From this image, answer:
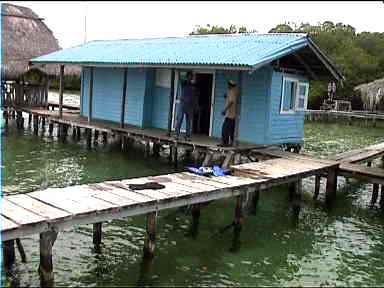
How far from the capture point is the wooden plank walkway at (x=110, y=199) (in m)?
5.16

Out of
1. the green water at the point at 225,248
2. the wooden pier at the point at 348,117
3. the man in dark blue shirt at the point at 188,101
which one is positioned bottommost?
the green water at the point at 225,248

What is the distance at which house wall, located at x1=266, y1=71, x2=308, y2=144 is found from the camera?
11758 mm

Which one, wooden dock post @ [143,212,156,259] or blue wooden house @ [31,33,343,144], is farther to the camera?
blue wooden house @ [31,33,343,144]

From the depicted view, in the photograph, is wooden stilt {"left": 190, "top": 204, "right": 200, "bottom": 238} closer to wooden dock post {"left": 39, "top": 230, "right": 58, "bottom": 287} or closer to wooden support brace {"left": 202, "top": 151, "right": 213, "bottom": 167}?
wooden support brace {"left": 202, "top": 151, "right": 213, "bottom": 167}

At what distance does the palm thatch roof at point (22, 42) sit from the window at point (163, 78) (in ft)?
24.2

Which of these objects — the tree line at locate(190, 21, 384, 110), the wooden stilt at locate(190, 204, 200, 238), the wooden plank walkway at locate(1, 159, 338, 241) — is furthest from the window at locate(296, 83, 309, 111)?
the tree line at locate(190, 21, 384, 110)

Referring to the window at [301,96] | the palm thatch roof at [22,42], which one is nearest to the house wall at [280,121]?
the window at [301,96]

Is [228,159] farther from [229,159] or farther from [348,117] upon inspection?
[348,117]

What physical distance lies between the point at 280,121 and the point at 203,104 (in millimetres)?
2629

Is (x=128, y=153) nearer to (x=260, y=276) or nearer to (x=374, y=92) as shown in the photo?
(x=260, y=276)

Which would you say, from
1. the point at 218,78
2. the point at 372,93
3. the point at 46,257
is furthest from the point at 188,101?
the point at 372,93

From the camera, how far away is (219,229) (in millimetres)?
8141

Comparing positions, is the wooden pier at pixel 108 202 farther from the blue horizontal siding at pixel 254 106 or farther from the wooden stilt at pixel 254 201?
the blue horizontal siding at pixel 254 106

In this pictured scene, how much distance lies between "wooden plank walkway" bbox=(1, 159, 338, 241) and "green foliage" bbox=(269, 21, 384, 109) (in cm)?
2675
